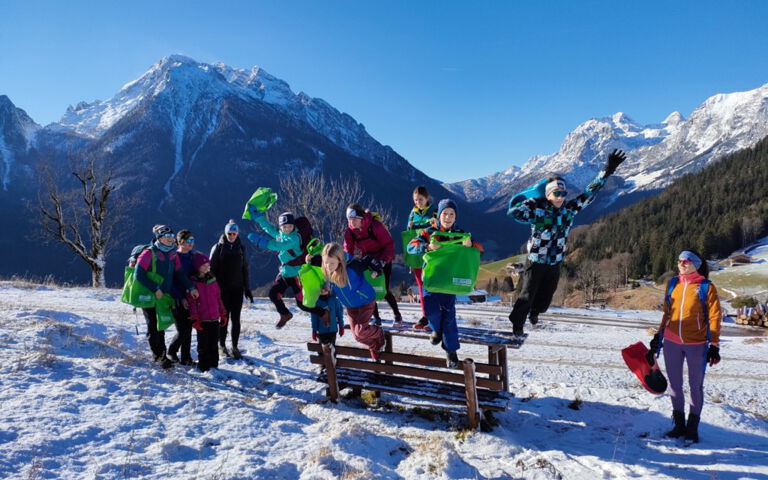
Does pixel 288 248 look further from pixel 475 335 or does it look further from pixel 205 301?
pixel 475 335

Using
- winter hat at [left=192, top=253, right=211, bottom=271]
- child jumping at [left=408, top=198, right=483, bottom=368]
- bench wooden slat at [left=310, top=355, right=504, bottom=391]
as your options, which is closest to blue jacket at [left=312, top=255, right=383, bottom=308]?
child jumping at [left=408, top=198, right=483, bottom=368]

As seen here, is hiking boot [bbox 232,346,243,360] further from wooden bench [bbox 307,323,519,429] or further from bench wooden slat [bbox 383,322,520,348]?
bench wooden slat [bbox 383,322,520,348]

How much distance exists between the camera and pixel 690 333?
212 inches

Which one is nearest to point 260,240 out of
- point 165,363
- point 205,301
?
point 205,301

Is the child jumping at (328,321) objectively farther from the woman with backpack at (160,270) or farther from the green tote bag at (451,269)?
the woman with backpack at (160,270)

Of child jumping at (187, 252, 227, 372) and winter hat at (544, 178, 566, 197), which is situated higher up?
winter hat at (544, 178, 566, 197)

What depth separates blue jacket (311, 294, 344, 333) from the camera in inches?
244

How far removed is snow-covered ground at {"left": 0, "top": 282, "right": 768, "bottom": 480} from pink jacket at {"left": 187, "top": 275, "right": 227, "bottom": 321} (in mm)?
1068

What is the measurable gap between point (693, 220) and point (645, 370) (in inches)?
5472

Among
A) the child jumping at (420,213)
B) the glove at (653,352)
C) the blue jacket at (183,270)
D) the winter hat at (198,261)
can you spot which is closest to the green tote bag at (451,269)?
the child jumping at (420,213)

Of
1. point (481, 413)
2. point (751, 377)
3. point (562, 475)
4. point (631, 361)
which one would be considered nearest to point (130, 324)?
point (481, 413)

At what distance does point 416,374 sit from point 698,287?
4110 mm

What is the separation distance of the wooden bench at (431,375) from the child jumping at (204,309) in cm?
189

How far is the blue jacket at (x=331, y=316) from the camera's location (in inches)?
244
